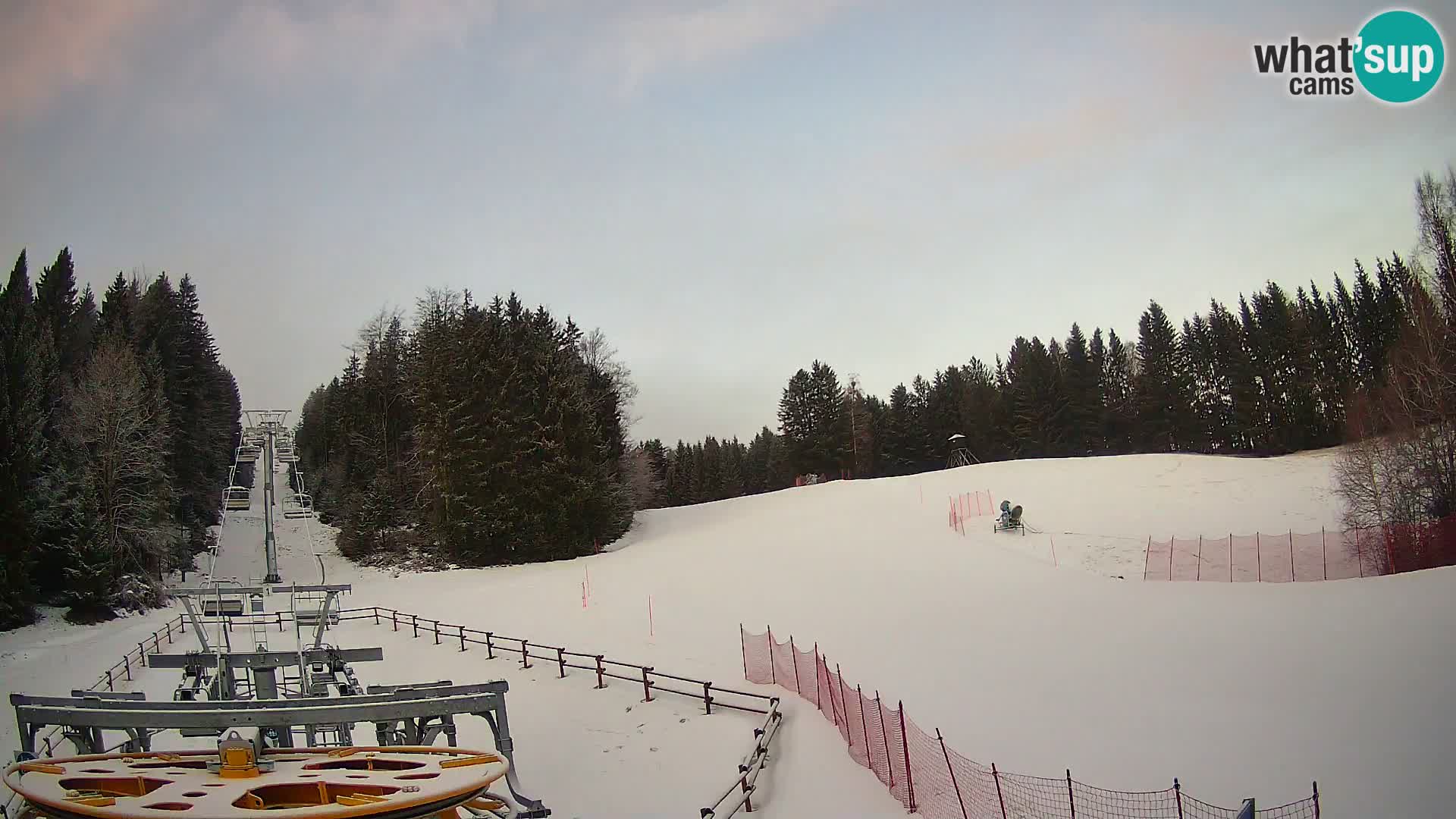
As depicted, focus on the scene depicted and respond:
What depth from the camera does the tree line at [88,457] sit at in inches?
955

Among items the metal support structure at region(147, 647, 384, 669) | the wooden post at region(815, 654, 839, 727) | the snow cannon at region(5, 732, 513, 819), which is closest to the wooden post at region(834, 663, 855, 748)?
the wooden post at region(815, 654, 839, 727)

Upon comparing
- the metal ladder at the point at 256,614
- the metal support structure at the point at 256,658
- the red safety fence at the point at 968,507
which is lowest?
the red safety fence at the point at 968,507

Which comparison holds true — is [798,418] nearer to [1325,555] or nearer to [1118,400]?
[1118,400]

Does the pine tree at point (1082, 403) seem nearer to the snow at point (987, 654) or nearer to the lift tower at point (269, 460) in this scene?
the snow at point (987, 654)

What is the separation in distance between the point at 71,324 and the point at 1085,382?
7560 centimetres

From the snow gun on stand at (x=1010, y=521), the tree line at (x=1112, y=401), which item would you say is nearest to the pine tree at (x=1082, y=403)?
the tree line at (x=1112, y=401)

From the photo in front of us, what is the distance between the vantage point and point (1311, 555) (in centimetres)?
2195

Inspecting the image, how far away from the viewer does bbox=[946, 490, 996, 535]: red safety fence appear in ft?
121

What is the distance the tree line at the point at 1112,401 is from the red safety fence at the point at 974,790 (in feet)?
111

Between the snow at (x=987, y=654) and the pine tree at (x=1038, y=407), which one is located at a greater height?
the pine tree at (x=1038, y=407)

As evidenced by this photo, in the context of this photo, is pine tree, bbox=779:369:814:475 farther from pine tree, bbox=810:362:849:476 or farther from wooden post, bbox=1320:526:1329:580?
wooden post, bbox=1320:526:1329:580

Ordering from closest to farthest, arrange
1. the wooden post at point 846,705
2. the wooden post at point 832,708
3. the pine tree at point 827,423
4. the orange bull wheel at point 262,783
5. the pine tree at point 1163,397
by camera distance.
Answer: the orange bull wheel at point 262,783, the wooden post at point 846,705, the wooden post at point 832,708, the pine tree at point 1163,397, the pine tree at point 827,423

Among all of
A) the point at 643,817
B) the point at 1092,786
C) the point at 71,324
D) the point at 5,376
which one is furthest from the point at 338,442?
the point at 1092,786

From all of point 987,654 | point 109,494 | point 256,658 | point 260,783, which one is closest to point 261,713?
point 260,783
